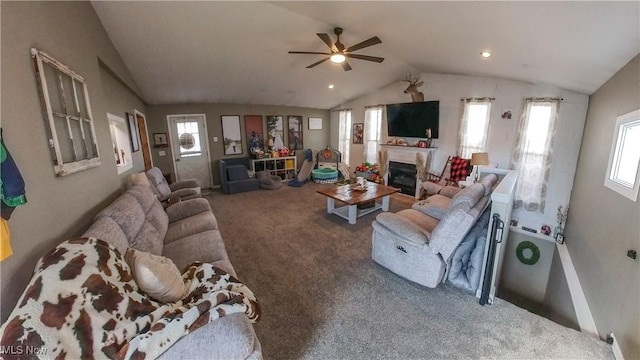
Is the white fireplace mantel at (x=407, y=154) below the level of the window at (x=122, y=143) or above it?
below

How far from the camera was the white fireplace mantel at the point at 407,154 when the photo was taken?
512 cm

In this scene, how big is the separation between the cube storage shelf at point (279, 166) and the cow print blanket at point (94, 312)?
209 inches

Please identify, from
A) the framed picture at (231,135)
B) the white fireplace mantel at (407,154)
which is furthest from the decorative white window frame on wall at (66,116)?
the white fireplace mantel at (407,154)

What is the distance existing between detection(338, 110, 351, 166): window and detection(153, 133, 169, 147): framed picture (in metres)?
4.76

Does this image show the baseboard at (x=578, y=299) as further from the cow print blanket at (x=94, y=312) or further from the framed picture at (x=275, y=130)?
the framed picture at (x=275, y=130)

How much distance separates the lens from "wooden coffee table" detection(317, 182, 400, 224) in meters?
3.57

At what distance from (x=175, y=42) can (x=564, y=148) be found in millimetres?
5872

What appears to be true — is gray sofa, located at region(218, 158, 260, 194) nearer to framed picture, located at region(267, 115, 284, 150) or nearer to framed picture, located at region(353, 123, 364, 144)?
framed picture, located at region(267, 115, 284, 150)

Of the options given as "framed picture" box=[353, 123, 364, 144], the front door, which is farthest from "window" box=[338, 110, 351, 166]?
the front door

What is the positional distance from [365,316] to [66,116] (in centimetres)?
259

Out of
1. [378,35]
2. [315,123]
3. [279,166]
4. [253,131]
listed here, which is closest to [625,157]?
[378,35]

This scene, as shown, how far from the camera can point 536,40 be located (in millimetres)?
2205

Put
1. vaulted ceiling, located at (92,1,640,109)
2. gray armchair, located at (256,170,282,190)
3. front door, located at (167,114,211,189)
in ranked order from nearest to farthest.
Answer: vaulted ceiling, located at (92,1,640,109), front door, located at (167,114,211,189), gray armchair, located at (256,170,282,190)

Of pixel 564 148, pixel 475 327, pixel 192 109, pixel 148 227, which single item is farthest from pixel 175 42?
pixel 564 148
